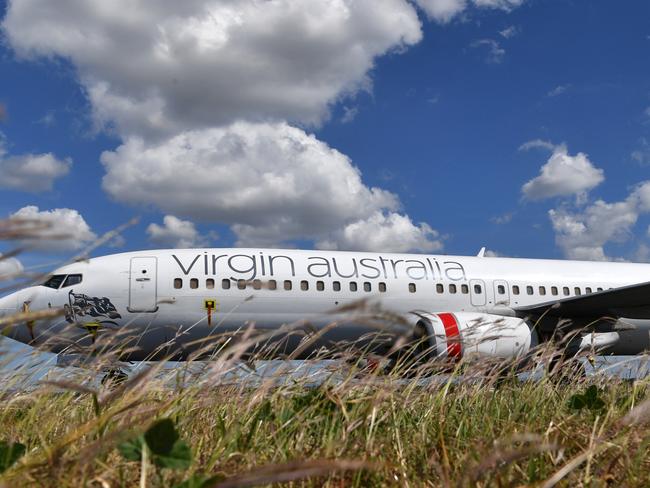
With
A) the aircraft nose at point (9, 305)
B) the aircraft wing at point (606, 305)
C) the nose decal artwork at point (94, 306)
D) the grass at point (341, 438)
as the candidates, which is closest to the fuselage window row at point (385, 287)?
the nose decal artwork at point (94, 306)

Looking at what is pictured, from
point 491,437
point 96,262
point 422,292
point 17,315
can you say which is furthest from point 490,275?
point 17,315

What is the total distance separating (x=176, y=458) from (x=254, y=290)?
1010 centimetres

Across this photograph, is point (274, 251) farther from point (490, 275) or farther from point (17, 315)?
point (17, 315)

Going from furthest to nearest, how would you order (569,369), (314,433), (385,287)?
(385,287) < (569,369) < (314,433)

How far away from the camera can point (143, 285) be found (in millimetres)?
11406

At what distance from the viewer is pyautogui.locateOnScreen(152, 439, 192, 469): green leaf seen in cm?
124

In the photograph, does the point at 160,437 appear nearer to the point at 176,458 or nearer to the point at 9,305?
the point at 176,458

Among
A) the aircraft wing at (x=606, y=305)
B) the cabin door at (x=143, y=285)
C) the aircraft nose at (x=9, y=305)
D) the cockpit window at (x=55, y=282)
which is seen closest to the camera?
the aircraft nose at (x=9, y=305)

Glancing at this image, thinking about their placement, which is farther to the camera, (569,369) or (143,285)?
(143,285)

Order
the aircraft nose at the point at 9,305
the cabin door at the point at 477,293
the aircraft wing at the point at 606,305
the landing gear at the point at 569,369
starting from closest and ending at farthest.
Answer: the landing gear at the point at 569,369, the aircraft nose at the point at 9,305, the aircraft wing at the point at 606,305, the cabin door at the point at 477,293

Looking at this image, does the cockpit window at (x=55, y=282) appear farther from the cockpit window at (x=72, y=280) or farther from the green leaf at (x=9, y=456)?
the green leaf at (x=9, y=456)

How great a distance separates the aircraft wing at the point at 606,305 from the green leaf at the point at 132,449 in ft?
33.3

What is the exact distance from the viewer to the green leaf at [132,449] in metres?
1.32

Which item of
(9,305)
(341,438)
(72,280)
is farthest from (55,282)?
(341,438)
